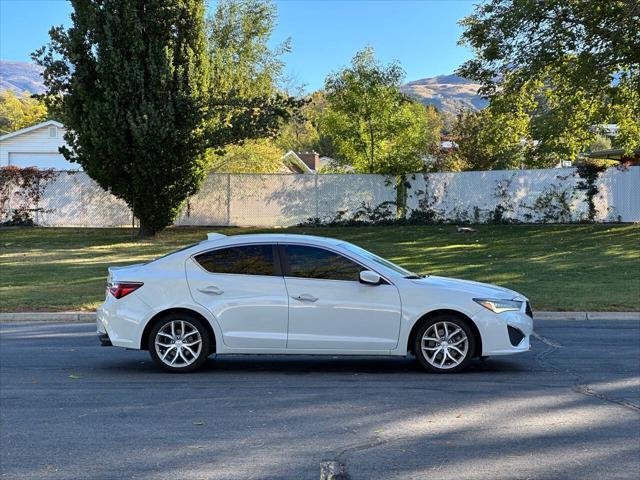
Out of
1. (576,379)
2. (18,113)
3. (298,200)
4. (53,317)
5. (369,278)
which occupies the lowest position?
(576,379)

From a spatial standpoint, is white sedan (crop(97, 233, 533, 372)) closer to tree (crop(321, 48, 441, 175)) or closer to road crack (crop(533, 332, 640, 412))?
road crack (crop(533, 332, 640, 412))

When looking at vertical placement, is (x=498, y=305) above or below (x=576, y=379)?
above

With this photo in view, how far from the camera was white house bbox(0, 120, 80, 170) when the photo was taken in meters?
44.6

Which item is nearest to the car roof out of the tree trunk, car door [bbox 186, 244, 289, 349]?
car door [bbox 186, 244, 289, 349]

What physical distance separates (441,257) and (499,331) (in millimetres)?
13314

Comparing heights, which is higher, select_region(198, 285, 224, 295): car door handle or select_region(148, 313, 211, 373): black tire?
select_region(198, 285, 224, 295): car door handle

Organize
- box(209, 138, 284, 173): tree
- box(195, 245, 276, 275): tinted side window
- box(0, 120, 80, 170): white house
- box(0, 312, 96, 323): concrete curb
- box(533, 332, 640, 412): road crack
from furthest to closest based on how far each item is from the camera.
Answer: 1. box(0, 120, 80, 170): white house
2. box(209, 138, 284, 173): tree
3. box(0, 312, 96, 323): concrete curb
4. box(195, 245, 276, 275): tinted side window
5. box(533, 332, 640, 412): road crack

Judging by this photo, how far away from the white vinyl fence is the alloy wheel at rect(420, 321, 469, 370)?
73.1ft

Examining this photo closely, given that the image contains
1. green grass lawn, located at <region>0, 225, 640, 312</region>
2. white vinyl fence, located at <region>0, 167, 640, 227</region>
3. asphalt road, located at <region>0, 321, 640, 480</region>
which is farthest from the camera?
white vinyl fence, located at <region>0, 167, 640, 227</region>

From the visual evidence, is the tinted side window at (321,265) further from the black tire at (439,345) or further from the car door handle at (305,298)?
the black tire at (439,345)

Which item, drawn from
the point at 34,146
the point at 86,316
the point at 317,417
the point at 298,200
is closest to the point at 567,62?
the point at 298,200

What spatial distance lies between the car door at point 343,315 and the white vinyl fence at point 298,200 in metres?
22.6

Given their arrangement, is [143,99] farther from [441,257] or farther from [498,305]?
[498,305]

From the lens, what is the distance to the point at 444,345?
8180 millimetres
